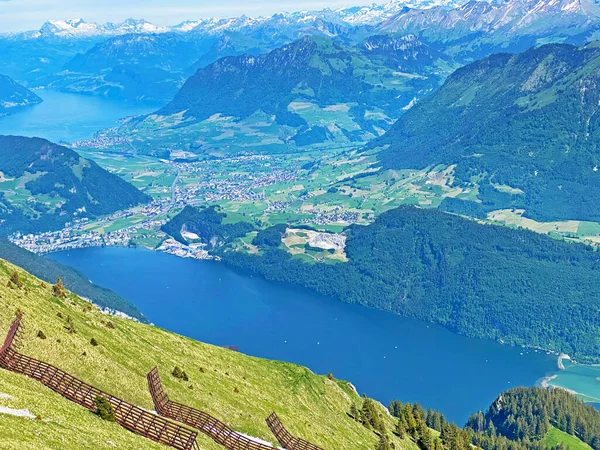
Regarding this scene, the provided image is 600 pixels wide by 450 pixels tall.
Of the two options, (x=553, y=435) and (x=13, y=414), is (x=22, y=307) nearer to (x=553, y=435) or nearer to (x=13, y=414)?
(x=13, y=414)

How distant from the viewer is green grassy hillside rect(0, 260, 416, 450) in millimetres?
56250

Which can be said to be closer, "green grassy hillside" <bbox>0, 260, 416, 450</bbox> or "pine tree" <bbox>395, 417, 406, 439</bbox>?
"green grassy hillside" <bbox>0, 260, 416, 450</bbox>

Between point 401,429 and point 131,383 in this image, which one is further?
point 401,429

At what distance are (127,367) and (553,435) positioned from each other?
138 m

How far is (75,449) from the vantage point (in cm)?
5172

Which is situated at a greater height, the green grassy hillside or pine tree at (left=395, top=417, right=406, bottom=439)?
pine tree at (left=395, top=417, right=406, bottom=439)

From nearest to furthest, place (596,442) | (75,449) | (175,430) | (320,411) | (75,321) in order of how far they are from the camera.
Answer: (75,449), (175,430), (75,321), (320,411), (596,442)

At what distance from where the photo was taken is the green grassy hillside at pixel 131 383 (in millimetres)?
56250

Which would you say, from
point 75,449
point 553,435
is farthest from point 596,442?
point 75,449

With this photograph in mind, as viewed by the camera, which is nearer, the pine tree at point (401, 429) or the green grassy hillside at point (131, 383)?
the green grassy hillside at point (131, 383)

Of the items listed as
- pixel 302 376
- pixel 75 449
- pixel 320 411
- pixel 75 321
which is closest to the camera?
pixel 75 449

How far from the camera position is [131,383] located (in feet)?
250

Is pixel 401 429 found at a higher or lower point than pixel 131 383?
higher

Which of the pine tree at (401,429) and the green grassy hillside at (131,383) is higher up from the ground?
the pine tree at (401,429)
